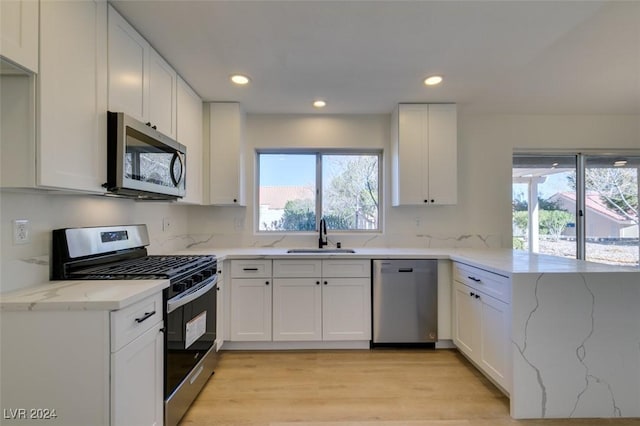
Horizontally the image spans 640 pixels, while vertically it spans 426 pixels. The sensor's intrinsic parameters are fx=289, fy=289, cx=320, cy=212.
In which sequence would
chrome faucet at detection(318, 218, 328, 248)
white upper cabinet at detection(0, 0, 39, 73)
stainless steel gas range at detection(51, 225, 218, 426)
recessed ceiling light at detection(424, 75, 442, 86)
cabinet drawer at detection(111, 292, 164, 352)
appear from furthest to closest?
chrome faucet at detection(318, 218, 328, 248) → recessed ceiling light at detection(424, 75, 442, 86) → stainless steel gas range at detection(51, 225, 218, 426) → cabinet drawer at detection(111, 292, 164, 352) → white upper cabinet at detection(0, 0, 39, 73)

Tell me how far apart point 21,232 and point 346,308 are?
2237 millimetres

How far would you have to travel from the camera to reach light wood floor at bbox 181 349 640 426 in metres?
1.77

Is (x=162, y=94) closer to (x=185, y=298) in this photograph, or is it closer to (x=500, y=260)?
(x=185, y=298)

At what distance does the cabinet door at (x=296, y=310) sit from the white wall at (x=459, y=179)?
679 mm

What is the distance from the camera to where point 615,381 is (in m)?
1.74

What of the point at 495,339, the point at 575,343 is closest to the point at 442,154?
the point at 495,339

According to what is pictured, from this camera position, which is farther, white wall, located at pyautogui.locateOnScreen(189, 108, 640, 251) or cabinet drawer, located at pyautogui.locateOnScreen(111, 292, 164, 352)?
white wall, located at pyautogui.locateOnScreen(189, 108, 640, 251)

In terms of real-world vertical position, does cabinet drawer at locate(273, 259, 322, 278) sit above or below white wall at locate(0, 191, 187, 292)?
below

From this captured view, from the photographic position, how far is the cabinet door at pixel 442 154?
2.94m

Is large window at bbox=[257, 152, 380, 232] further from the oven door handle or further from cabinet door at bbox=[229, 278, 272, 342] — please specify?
the oven door handle

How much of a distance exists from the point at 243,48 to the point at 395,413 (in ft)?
8.46

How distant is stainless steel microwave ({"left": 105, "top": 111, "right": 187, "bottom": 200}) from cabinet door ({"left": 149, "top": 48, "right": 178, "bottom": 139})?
0.57ft

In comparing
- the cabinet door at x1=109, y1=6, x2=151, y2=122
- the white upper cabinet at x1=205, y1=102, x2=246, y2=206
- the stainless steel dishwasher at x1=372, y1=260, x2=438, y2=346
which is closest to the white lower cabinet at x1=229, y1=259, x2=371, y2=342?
the stainless steel dishwasher at x1=372, y1=260, x2=438, y2=346

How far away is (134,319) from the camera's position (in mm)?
1269
